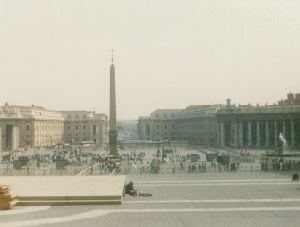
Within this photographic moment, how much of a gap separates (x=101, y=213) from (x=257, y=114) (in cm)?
9262

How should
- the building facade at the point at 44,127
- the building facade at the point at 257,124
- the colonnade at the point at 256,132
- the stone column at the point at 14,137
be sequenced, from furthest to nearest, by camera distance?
the building facade at the point at 44,127, the stone column at the point at 14,137, the colonnade at the point at 256,132, the building facade at the point at 257,124

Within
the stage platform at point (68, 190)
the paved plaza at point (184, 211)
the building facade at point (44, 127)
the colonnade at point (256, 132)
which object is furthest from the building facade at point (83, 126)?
the paved plaza at point (184, 211)

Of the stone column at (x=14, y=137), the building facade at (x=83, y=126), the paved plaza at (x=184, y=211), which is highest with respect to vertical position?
the building facade at (x=83, y=126)

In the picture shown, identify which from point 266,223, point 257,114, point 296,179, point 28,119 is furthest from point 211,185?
point 28,119

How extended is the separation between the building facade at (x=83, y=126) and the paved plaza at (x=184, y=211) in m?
125

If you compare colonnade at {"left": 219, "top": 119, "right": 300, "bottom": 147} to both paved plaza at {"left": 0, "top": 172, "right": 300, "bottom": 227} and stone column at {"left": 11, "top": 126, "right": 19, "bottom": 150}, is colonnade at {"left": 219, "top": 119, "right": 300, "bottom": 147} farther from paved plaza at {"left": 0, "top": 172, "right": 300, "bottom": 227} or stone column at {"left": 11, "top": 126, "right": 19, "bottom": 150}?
paved plaza at {"left": 0, "top": 172, "right": 300, "bottom": 227}

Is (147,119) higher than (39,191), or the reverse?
(147,119)

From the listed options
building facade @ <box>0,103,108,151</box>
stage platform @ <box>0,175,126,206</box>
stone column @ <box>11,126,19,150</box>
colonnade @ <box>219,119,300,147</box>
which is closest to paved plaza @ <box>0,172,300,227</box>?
stage platform @ <box>0,175,126,206</box>

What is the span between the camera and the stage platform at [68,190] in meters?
20.9

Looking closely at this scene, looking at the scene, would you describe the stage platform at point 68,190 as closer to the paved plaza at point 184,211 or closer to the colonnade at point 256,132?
the paved plaza at point 184,211

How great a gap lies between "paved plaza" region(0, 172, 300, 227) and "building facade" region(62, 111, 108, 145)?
12457 centimetres

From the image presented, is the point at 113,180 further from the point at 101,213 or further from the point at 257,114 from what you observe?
the point at 257,114

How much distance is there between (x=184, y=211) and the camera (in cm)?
1952

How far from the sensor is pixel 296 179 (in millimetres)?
30453
